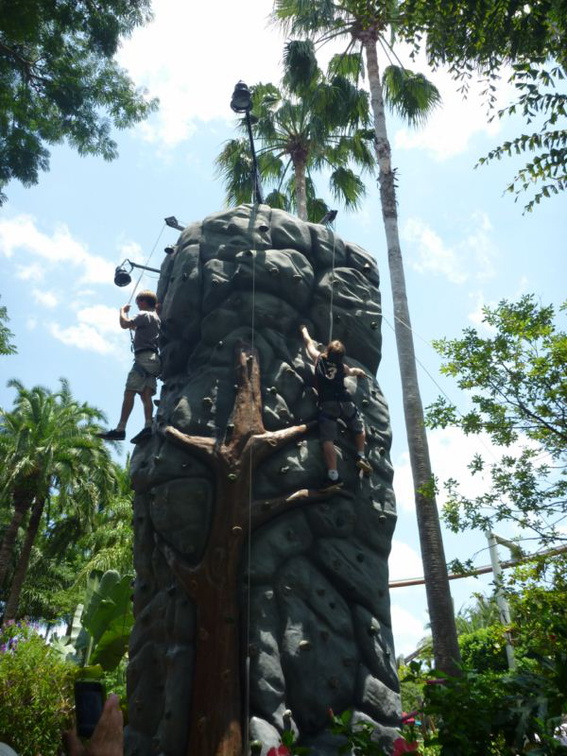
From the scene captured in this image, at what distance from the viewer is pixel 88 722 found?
2127mm

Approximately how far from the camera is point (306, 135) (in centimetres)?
1545

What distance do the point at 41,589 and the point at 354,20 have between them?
23.5m

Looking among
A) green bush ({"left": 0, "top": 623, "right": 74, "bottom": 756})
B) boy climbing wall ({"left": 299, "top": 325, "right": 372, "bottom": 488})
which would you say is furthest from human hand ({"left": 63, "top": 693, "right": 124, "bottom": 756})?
green bush ({"left": 0, "top": 623, "right": 74, "bottom": 756})

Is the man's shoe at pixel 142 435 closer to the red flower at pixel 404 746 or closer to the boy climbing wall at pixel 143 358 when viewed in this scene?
the boy climbing wall at pixel 143 358

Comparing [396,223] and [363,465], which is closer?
[363,465]

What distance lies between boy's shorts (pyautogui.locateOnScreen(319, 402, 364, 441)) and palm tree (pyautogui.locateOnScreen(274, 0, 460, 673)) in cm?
137

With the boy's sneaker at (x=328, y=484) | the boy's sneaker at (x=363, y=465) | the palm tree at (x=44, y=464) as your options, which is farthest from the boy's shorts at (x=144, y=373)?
the palm tree at (x=44, y=464)

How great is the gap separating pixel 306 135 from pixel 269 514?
11.0 meters

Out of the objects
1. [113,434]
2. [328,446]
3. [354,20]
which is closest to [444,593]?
[328,446]

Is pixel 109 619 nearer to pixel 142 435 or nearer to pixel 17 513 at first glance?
pixel 142 435

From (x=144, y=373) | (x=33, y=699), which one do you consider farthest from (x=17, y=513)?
(x=144, y=373)

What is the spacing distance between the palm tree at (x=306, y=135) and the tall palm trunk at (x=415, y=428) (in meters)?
0.98

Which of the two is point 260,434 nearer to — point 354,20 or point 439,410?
point 439,410

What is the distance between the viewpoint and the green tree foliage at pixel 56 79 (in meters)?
9.07
